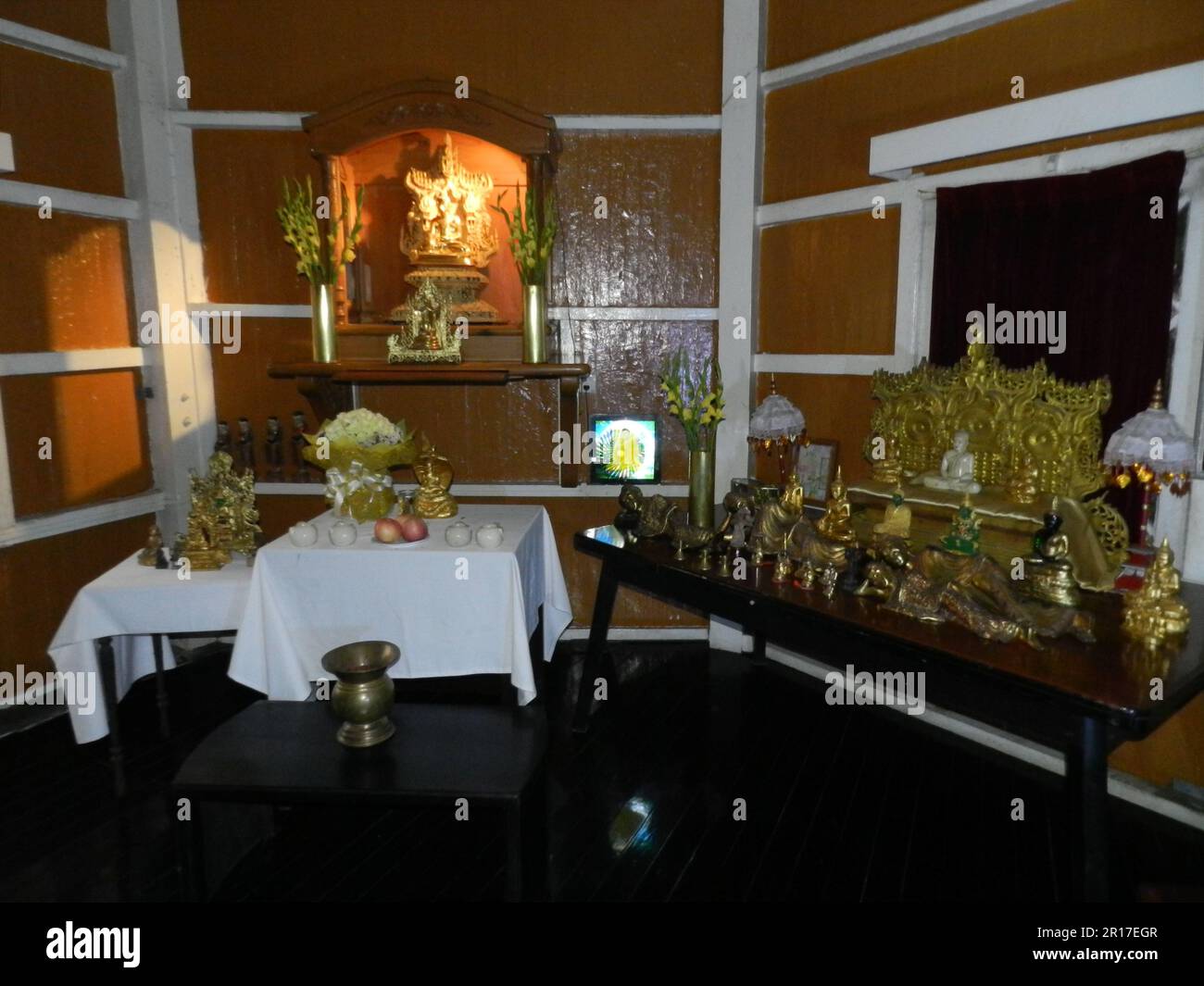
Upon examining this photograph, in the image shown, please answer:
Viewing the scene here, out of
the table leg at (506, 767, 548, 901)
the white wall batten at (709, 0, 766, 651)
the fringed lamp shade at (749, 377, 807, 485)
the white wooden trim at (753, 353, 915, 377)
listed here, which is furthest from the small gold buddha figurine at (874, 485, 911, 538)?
the table leg at (506, 767, 548, 901)

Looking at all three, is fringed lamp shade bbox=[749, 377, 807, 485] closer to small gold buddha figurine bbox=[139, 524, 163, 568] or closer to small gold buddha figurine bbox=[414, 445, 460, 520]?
small gold buddha figurine bbox=[414, 445, 460, 520]

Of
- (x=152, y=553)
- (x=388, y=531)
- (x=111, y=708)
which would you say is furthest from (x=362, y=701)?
(x=152, y=553)

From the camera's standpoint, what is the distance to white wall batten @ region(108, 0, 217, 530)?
5.37m

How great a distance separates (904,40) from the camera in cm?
446

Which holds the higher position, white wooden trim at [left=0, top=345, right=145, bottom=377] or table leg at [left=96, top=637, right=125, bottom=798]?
white wooden trim at [left=0, top=345, right=145, bottom=377]

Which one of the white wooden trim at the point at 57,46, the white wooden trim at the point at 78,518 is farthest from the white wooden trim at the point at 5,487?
the white wooden trim at the point at 57,46

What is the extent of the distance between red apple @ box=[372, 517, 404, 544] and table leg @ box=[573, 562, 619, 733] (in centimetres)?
114

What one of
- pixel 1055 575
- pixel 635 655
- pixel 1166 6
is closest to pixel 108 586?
pixel 635 655

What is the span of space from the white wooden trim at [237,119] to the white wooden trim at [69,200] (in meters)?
0.66

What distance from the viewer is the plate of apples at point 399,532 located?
4.39 m

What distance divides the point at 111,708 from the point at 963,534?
13.5 feet

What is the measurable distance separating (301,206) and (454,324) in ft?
3.83

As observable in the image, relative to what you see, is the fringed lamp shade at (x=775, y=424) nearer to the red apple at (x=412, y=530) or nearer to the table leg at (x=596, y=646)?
the table leg at (x=596, y=646)

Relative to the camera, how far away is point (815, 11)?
498 cm
